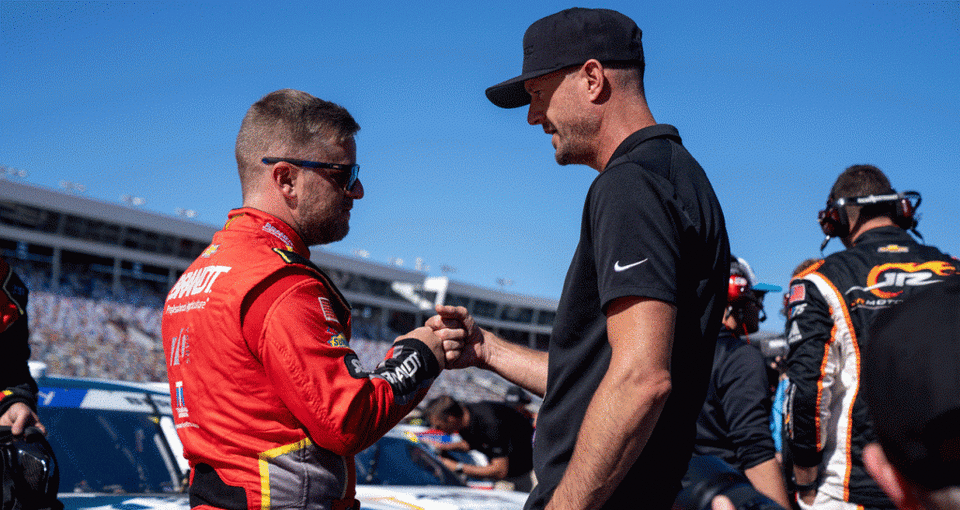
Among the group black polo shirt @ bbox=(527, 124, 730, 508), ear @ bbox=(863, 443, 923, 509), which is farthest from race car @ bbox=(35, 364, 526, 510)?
ear @ bbox=(863, 443, 923, 509)

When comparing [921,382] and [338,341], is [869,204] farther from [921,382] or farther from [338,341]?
[921,382]

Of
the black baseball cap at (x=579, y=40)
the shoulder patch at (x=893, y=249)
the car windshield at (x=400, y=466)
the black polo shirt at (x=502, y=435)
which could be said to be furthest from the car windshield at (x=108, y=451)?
the black polo shirt at (x=502, y=435)

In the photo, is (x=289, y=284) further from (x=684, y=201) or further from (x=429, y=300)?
(x=429, y=300)

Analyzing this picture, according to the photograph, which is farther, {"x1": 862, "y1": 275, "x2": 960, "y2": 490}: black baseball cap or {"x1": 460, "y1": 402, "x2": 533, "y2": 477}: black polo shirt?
{"x1": 460, "y1": 402, "x2": 533, "y2": 477}: black polo shirt

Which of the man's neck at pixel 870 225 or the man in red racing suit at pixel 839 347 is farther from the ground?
the man's neck at pixel 870 225

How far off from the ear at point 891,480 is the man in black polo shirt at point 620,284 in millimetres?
759

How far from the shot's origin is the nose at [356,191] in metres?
2.48

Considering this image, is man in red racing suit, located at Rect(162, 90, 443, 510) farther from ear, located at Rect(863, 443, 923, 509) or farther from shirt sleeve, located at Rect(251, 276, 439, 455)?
ear, located at Rect(863, 443, 923, 509)

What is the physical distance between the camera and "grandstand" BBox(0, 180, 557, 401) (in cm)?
2897

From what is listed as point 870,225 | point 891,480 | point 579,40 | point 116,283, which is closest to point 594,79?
point 579,40

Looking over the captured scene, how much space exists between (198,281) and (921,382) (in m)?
1.89

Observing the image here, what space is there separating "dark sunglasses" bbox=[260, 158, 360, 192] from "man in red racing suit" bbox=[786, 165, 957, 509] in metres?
1.85

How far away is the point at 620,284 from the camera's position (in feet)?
5.22

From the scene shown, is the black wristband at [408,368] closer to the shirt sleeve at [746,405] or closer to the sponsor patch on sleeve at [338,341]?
the sponsor patch on sleeve at [338,341]
